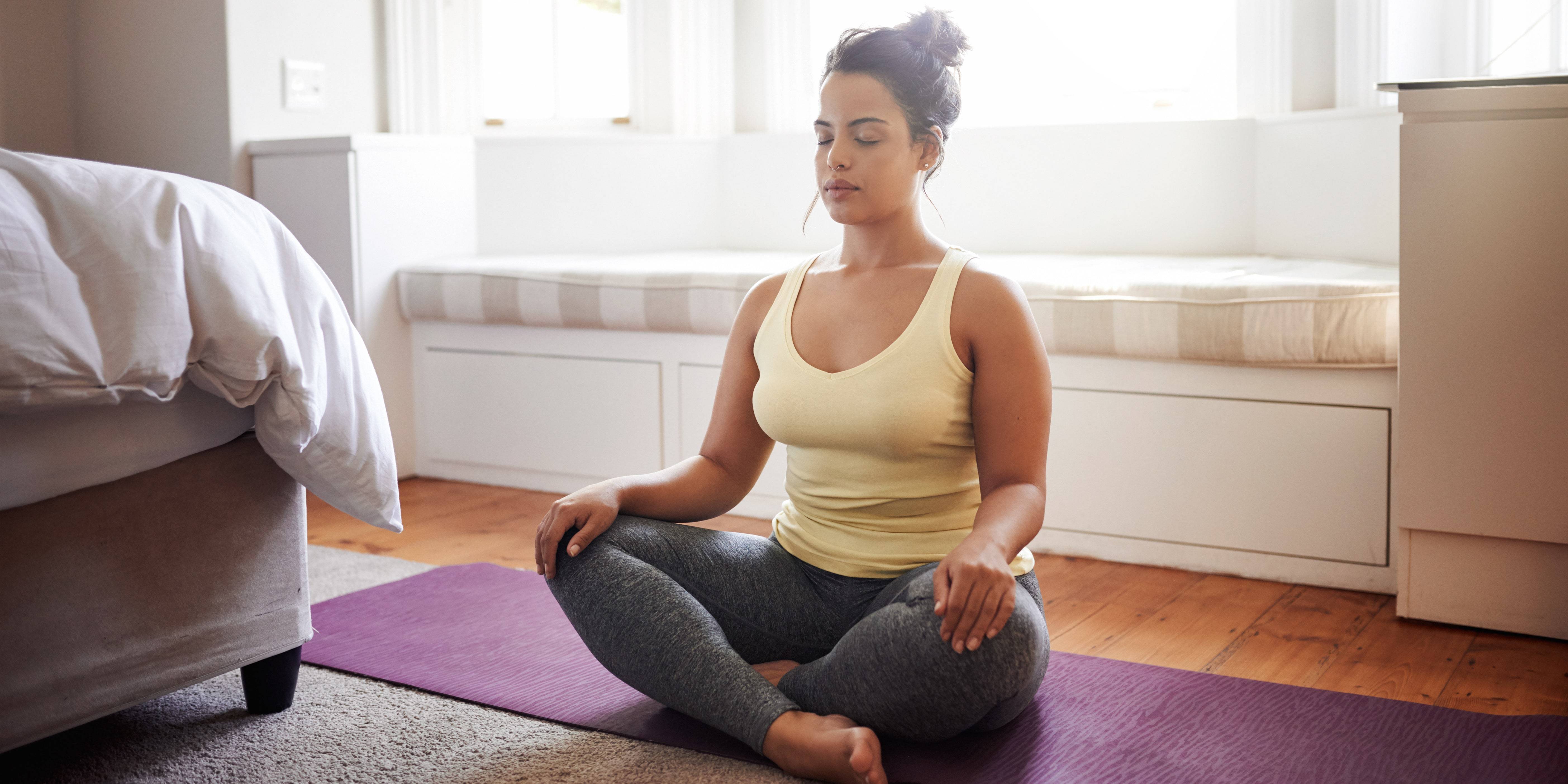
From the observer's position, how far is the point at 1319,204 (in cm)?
276

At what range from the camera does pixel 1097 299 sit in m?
2.26

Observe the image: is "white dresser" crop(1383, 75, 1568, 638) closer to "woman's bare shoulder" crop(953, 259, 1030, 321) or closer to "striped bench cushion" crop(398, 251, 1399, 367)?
"striped bench cushion" crop(398, 251, 1399, 367)

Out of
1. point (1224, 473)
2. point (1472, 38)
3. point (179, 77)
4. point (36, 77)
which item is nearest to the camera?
point (1224, 473)

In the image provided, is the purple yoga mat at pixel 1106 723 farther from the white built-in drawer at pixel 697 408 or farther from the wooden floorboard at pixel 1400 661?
the white built-in drawer at pixel 697 408

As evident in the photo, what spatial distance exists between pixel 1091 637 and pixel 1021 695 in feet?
1.74

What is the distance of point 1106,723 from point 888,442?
0.44 meters

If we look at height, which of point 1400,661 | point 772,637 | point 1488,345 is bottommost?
point 1400,661

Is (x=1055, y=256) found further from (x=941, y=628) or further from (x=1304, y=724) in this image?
(x=941, y=628)

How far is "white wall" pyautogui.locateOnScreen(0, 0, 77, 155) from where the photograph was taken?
10.5 ft

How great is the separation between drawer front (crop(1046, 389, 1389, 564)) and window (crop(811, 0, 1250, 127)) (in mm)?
1149

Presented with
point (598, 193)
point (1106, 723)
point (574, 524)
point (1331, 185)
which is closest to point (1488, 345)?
point (1106, 723)

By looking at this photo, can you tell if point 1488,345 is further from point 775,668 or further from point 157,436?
point 157,436

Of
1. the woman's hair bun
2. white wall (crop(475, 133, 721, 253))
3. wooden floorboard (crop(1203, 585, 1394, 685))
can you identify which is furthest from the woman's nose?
white wall (crop(475, 133, 721, 253))

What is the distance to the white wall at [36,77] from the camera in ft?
10.5
